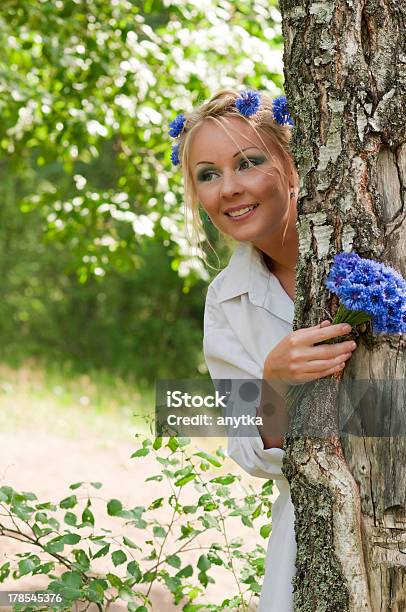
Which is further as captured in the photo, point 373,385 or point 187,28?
point 187,28

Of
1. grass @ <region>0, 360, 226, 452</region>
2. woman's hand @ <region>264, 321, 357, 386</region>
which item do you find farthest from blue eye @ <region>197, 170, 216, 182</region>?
grass @ <region>0, 360, 226, 452</region>

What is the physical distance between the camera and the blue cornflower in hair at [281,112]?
2.30m

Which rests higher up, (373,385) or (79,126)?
(79,126)

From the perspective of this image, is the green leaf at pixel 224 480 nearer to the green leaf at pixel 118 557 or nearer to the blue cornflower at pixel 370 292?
the green leaf at pixel 118 557

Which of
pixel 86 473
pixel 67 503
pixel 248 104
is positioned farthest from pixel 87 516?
pixel 86 473

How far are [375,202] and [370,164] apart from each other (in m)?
0.08

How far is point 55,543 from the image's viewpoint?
2547 mm

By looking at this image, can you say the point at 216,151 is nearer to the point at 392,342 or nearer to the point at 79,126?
the point at 392,342

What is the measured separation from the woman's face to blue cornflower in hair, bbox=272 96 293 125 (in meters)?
0.07

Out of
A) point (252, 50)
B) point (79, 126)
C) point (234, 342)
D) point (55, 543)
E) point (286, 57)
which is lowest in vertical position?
point (55, 543)

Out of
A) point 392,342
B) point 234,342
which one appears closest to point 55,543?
point 234,342

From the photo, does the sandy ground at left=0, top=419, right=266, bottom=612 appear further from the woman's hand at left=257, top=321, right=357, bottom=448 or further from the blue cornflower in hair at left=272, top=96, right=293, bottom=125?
the blue cornflower in hair at left=272, top=96, right=293, bottom=125

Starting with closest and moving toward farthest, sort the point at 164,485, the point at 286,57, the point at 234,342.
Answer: the point at 286,57 → the point at 234,342 → the point at 164,485

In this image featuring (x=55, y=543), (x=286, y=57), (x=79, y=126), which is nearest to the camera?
(x=286, y=57)
